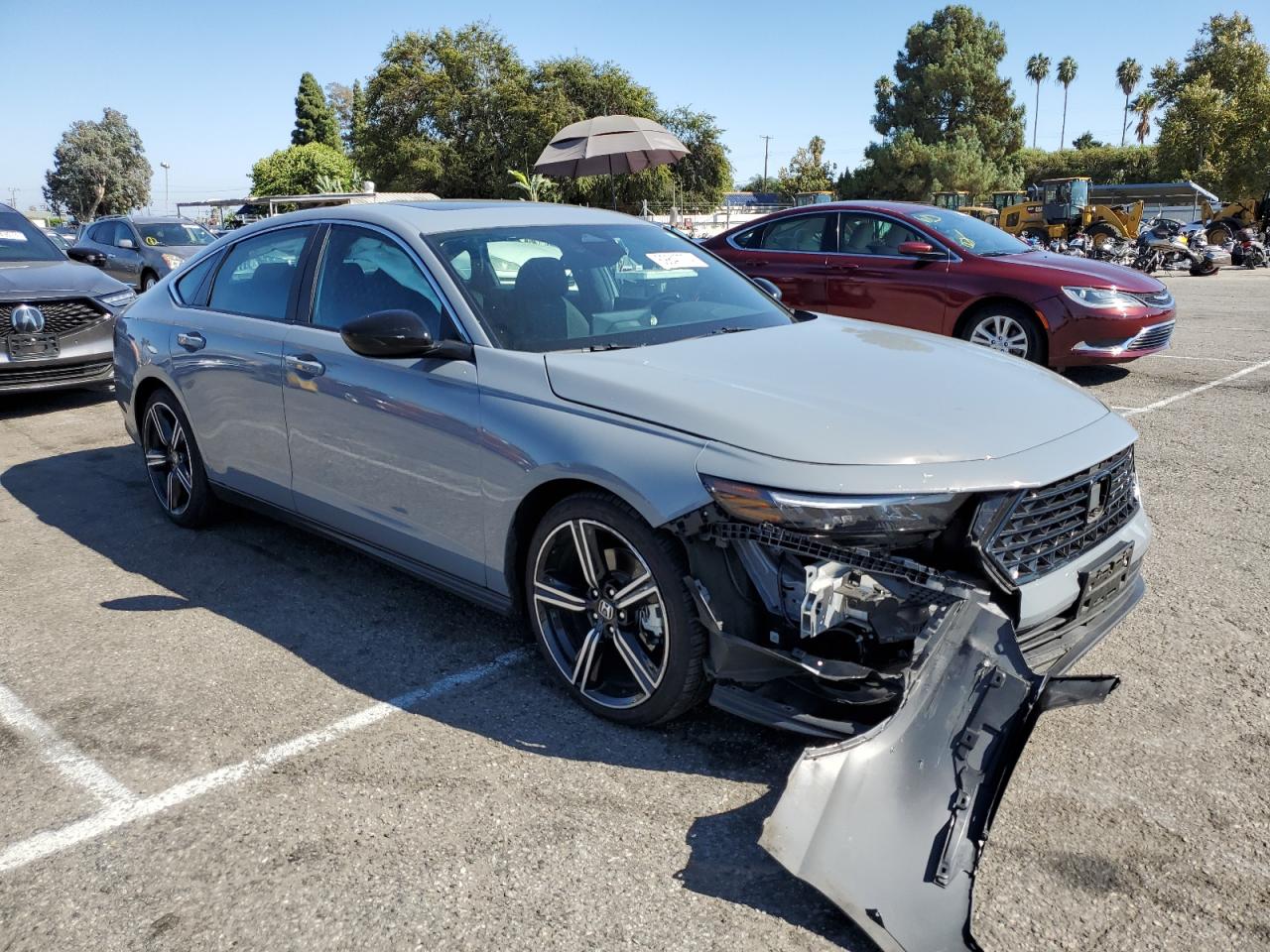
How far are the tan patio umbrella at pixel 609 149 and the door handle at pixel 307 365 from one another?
49.8ft

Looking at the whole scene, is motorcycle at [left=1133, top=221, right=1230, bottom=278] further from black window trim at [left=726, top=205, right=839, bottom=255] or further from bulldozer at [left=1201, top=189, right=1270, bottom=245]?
black window trim at [left=726, top=205, right=839, bottom=255]

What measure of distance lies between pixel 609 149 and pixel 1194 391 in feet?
40.8

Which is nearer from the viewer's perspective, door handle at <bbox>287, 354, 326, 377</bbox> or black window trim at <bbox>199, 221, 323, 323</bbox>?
door handle at <bbox>287, 354, 326, 377</bbox>

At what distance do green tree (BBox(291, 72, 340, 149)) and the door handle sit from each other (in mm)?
90365

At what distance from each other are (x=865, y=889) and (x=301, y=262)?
340 cm

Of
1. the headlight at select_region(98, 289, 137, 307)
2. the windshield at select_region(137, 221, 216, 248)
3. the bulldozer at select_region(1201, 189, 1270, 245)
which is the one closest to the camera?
the headlight at select_region(98, 289, 137, 307)

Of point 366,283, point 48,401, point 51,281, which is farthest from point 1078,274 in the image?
point 48,401

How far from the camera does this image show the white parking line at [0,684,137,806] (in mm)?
2904

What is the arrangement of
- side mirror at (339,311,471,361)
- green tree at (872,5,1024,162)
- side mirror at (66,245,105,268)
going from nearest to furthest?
side mirror at (339,311,471,361), side mirror at (66,245,105,268), green tree at (872,5,1024,162)

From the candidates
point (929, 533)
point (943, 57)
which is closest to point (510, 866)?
point (929, 533)

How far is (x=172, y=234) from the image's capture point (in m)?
17.1

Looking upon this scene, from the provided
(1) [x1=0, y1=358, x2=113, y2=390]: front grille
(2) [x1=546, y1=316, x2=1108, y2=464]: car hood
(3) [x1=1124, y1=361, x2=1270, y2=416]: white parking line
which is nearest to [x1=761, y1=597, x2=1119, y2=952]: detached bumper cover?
(2) [x1=546, y1=316, x2=1108, y2=464]: car hood

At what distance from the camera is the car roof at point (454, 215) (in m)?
3.93

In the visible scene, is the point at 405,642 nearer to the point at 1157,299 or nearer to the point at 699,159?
the point at 1157,299
